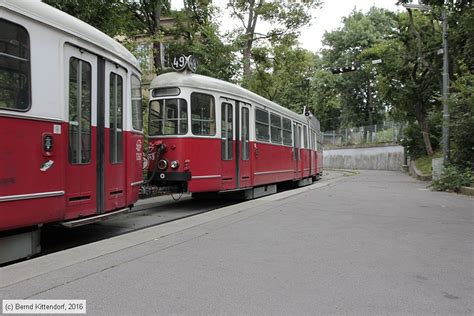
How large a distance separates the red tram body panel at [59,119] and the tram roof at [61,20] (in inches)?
0.5

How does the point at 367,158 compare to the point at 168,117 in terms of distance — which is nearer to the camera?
the point at 168,117

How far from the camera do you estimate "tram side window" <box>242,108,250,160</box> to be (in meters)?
12.0

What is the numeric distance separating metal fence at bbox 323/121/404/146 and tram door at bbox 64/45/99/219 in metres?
38.0

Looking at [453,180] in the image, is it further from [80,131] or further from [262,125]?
[80,131]

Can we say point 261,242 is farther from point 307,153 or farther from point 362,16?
point 362,16

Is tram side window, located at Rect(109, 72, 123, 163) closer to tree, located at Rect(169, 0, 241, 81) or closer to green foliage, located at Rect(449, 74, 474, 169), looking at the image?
tree, located at Rect(169, 0, 241, 81)

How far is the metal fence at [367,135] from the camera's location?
43.7 m

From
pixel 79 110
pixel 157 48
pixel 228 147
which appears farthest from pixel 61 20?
pixel 157 48

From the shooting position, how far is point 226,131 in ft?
36.7

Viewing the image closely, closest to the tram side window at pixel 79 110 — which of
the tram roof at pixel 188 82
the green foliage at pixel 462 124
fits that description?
the tram roof at pixel 188 82

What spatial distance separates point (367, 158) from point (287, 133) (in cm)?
3111

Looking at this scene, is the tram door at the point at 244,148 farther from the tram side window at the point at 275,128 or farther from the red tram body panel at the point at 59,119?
the red tram body panel at the point at 59,119

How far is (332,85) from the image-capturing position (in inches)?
1976

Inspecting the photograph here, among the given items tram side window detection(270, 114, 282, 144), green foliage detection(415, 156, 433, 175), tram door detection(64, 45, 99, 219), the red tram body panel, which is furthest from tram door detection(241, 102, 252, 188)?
green foliage detection(415, 156, 433, 175)
